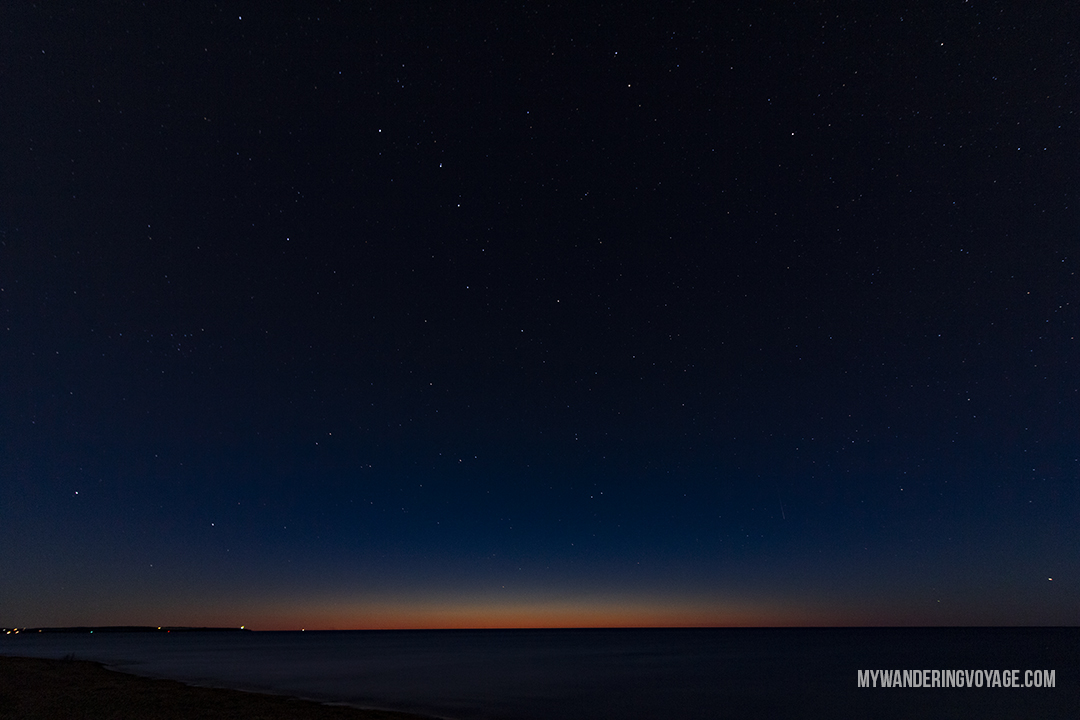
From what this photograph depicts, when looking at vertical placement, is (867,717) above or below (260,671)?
above

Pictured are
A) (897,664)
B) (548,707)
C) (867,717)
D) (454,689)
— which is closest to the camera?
(867,717)

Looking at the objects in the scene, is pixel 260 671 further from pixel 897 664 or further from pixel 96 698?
pixel 897 664

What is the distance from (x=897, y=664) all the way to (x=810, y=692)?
3014cm

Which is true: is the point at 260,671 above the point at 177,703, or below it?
below

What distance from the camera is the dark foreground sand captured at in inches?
834

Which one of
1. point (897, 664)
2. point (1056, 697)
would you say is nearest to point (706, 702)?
point (1056, 697)

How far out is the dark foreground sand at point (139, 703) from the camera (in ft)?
69.5

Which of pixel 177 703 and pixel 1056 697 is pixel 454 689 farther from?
pixel 1056 697

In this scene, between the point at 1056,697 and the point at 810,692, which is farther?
the point at 810,692

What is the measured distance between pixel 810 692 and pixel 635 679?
1260 centimetres

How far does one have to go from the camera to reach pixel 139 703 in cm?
2402

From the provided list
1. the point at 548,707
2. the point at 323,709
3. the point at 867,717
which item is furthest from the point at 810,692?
the point at 323,709

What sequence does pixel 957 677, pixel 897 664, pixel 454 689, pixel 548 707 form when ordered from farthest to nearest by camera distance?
pixel 897 664 < pixel 957 677 < pixel 454 689 < pixel 548 707

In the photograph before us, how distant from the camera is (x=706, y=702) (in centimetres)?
3447
